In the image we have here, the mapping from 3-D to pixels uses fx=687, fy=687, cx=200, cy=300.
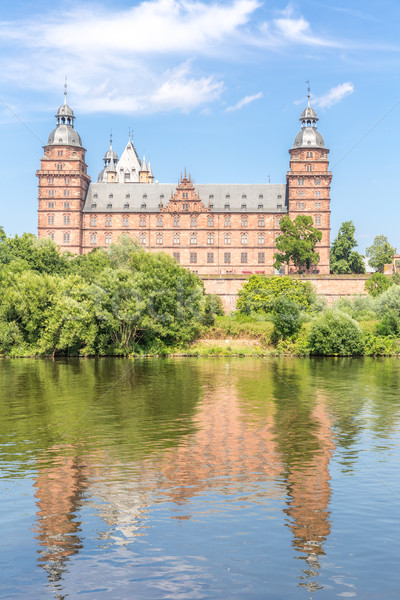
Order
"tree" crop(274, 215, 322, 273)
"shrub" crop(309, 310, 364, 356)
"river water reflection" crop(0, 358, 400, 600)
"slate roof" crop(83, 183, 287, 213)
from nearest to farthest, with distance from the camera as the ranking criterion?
"river water reflection" crop(0, 358, 400, 600) → "shrub" crop(309, 310, 364, 356) → "tree" crop(274, 215, 322, 273) → "slate roof" crop(83, 183, 287, 213)

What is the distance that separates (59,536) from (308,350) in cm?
4245

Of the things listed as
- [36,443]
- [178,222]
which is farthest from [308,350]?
[178,222]

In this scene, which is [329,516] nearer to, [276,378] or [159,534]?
[159,534]

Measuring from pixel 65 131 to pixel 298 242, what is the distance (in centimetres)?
3715

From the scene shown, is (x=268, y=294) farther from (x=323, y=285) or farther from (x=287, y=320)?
(x=323, y=285)

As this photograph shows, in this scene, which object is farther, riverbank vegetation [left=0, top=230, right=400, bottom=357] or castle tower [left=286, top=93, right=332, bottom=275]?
castle tower [left=286, top=93, right=332, bottom=275]

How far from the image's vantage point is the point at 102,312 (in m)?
47.6

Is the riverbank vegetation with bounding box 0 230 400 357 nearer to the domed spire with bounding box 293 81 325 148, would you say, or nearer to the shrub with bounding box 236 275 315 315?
the shrub with bounding box 236 275 315 315

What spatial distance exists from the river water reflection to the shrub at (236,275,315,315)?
124ft

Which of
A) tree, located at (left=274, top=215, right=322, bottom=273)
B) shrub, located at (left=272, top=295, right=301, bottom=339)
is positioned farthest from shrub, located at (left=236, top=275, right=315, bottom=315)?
tree, located at (left=274, top=215, right=322, bottom=273)

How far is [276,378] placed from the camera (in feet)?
110

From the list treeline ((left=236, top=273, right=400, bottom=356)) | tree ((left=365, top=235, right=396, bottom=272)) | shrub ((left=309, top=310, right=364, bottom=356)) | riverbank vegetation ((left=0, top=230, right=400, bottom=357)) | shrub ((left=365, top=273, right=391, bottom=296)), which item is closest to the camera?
riverbank vegetation ((left=0, top=230, right=400, bottom=357))

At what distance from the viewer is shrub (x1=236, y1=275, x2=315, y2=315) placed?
6153 centimetres

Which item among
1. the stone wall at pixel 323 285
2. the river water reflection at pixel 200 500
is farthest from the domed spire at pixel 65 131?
the river water reflection at pixel 200 500
